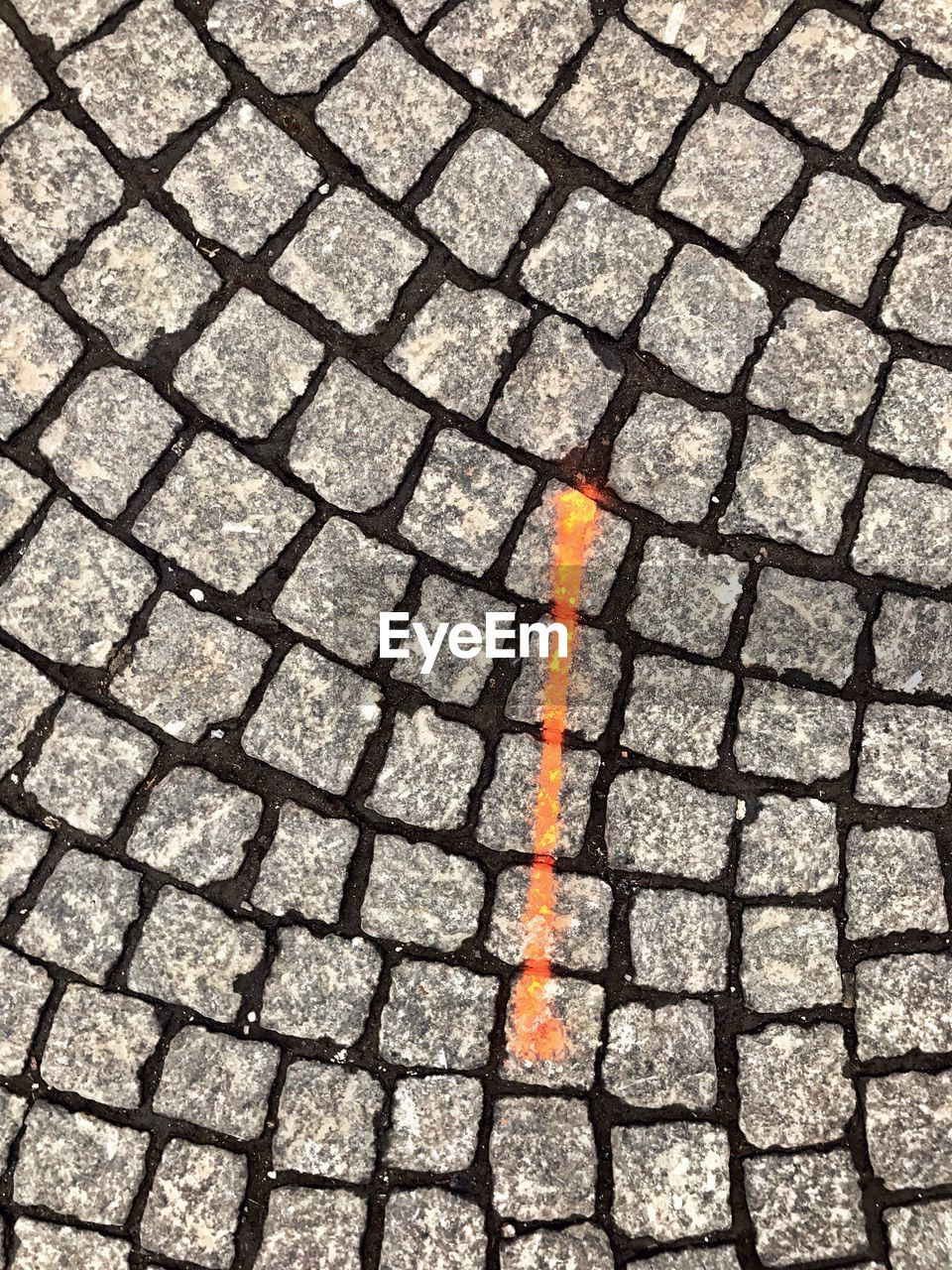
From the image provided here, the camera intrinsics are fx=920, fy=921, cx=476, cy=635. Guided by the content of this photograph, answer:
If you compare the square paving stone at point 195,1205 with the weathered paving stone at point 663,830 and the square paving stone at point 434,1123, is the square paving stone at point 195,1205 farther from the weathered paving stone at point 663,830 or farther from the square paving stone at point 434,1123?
the weathered paving stone at point 663,830

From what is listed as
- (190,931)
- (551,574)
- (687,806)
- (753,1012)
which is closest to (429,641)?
(551,574)

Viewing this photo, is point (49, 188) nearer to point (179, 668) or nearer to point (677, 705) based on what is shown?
point (179, 668)

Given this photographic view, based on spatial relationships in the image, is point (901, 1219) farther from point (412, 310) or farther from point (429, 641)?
point (412, 310)

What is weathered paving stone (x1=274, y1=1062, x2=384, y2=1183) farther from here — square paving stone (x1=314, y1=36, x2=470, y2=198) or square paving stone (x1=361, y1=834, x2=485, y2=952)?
square paving stone (x1=314, y1=36, x2=470, y2=198)

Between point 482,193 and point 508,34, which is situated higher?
point 508,34

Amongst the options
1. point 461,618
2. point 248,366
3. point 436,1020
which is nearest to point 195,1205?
point 436,1020
